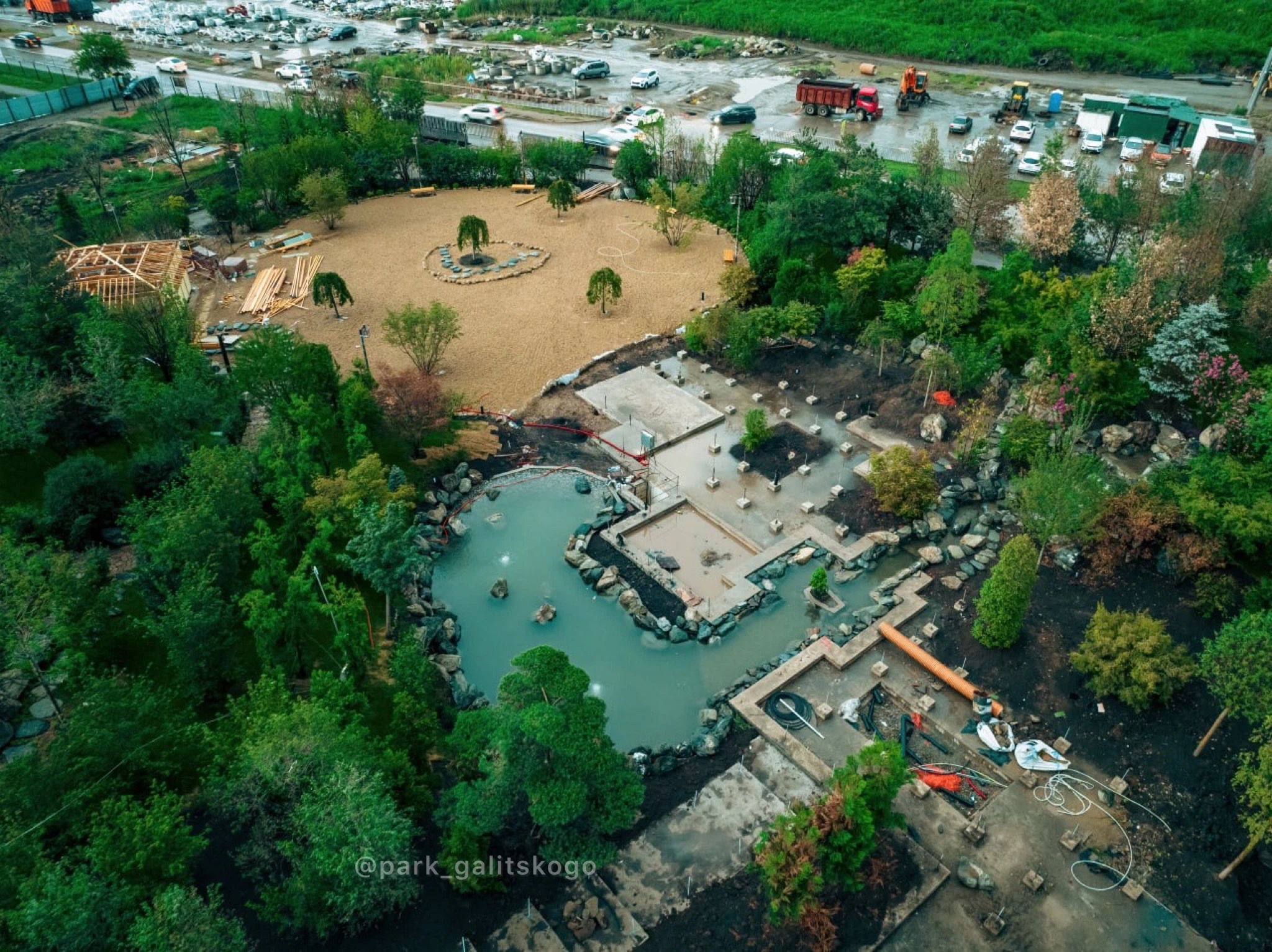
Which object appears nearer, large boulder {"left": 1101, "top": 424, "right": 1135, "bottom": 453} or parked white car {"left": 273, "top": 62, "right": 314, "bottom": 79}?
large boulder {"left": 1101, "top": 424, "right": 1135, "bottom": 453}

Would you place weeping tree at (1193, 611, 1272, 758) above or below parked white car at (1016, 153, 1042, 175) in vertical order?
below

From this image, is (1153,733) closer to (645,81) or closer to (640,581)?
(640,581)

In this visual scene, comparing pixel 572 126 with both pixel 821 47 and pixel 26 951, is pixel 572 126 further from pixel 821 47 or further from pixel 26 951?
pixel 26 951

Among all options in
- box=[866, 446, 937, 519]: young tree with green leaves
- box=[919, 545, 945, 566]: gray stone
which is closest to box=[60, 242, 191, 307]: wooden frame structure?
box=[866, 446, 937, 519]: young tree with green leaves

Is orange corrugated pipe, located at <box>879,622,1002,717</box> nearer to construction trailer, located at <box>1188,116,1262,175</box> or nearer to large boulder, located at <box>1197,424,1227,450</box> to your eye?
large boulder, located at <box>1197,424,1227,450</box>

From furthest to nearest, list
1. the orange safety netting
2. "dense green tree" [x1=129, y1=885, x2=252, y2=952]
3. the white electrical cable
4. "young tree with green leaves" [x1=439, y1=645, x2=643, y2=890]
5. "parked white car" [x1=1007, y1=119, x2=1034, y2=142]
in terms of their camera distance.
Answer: "parked white car" [x1=1007, y1=119, x2=1034, y2=142] → the orange safety netting → the white electrical cable → "young tree with green leaves" [x1=439, y1=645, x2=643, y2=890] → "dense green tree" [x1=129, y1=885, x2=252, y2=952]

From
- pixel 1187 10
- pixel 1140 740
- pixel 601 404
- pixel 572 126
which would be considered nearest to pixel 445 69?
pixel 572 126

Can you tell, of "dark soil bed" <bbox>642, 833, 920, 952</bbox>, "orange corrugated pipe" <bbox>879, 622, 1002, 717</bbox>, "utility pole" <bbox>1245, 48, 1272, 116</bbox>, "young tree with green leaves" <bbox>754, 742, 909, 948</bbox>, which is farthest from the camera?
"utility pole" <bbox>1245, 48, 1272, 116</bbox>

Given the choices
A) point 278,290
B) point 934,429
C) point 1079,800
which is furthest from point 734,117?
point 1079,800
